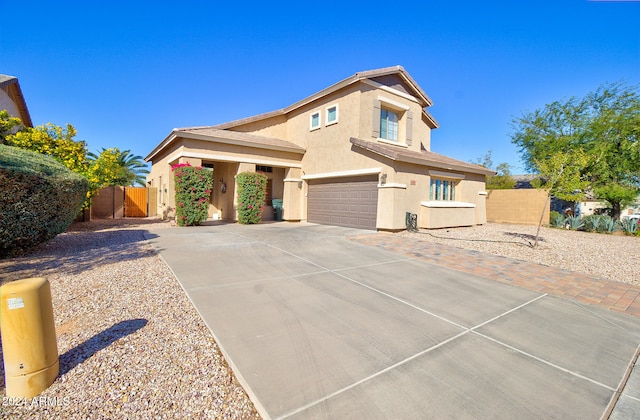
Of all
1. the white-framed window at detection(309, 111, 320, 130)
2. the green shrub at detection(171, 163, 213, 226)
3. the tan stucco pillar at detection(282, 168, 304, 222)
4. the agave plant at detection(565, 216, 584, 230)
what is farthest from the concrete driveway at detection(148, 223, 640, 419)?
the agave plant at detection(565, 216, 584, 230)

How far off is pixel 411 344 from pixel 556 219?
18.4 m

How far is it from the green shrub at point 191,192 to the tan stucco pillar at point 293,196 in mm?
4762

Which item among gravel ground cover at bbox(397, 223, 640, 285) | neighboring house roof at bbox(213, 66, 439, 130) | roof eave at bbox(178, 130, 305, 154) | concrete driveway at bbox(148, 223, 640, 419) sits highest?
neighboring house roof at bbox(213, 66, 439, 130)

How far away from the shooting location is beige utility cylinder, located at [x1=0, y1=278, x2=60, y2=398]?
2266 mm

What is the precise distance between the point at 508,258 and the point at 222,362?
7816 mm

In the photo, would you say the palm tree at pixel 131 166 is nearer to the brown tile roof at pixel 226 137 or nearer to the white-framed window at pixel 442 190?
the brown tile roof at pixel 226 137

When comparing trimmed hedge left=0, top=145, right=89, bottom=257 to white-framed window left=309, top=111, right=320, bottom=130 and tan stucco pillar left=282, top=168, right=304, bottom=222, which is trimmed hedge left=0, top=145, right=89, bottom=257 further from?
white-framed window left=309, top=111, right=320, bottom=130

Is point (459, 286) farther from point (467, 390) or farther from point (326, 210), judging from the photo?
point (326, 210)

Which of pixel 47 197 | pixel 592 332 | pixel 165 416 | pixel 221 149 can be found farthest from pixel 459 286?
pixel 221 149

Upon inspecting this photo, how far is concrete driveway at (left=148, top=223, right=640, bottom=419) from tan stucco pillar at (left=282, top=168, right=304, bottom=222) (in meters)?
10.2

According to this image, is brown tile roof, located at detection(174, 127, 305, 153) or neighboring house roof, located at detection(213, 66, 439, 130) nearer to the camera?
brown tile roof, located at detection(174, 127, 305, 153)

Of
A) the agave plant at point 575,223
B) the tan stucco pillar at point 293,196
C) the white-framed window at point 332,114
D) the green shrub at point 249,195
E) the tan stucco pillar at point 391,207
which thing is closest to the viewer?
the tan stucco pillar at point 391,207

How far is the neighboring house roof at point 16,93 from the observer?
14.4m

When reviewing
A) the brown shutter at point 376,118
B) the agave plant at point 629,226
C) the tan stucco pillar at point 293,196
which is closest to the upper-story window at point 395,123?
the brown shutter at point 376,118
